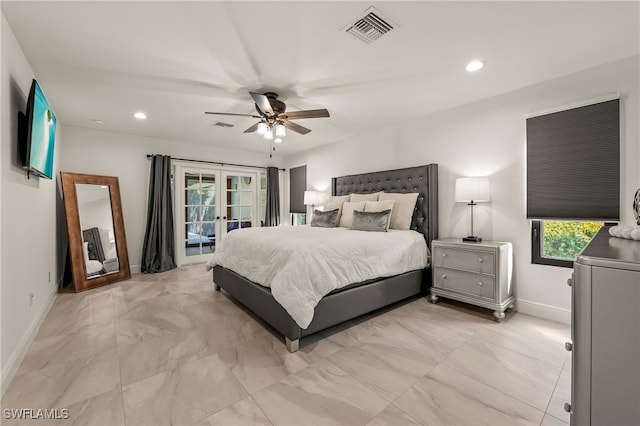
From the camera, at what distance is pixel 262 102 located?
99.4 inches

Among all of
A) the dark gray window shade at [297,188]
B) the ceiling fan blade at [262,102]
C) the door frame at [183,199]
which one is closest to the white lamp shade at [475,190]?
the ceiling fan blade at [262,102]

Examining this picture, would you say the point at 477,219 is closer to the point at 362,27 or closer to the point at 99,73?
the point at 362,27

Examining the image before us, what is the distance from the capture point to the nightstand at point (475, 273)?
2.62 m

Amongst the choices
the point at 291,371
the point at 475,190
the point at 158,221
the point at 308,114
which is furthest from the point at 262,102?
the point at 158,221

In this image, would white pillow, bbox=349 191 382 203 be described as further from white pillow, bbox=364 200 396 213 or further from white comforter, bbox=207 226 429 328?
white comforter, bbox=207 226 429 328

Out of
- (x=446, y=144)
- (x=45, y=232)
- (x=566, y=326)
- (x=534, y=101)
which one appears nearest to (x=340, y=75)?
(x=446, y=144)

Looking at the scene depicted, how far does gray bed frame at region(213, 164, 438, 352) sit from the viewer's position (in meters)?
2.22

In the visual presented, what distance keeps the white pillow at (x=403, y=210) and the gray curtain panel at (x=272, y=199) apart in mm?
3245

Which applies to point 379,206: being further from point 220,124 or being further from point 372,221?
point 220,124

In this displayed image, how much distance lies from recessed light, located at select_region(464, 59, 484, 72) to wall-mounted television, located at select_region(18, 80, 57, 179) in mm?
3577

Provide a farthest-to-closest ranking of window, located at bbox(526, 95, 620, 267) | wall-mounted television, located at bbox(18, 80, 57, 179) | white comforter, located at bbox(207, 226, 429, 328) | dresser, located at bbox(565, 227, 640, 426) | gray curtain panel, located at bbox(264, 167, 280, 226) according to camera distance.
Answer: gray curtain panel, located at bbox(264, 167, 280, 226)
window, located at bbox(526, 95, 620, 267)
white comforter, located at bbox(207, 226, 429, 328)
wall-mounted television, located at bbox(18, 80, 57, 179)
dresser, located at bbox(565, 227, 640, 426)

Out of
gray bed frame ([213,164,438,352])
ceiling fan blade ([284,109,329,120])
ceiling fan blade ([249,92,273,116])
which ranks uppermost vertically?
ceiling fan blade ([249,92,273,116])

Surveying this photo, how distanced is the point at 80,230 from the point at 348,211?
12.7ft

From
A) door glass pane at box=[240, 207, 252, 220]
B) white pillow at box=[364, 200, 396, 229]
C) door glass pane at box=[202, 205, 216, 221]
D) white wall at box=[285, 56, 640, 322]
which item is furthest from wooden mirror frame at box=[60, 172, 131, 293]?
white wall at box=[285, 56, 640, 322]
